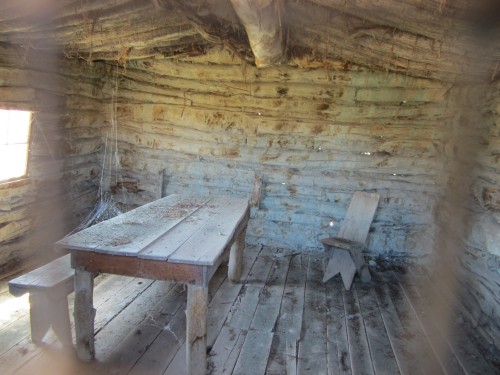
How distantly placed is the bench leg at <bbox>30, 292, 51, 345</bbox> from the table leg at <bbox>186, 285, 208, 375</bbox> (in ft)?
3.31

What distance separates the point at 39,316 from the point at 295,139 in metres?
3.53

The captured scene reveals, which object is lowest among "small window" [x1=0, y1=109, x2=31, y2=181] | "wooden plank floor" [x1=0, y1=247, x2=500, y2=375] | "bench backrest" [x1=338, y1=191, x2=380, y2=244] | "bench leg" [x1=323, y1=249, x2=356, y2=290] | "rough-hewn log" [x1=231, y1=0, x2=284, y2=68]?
"wooden plank floor" [x1=0, y1=247, x2=500, y2=375]

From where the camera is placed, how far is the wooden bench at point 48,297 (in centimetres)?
255

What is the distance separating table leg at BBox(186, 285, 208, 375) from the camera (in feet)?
8.04

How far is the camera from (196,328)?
250 cm

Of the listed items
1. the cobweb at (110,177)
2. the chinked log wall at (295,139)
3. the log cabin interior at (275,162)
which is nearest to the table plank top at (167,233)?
the log cabin interior at (275,162)

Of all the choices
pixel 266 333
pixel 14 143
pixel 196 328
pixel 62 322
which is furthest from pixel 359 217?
pixel 14 143

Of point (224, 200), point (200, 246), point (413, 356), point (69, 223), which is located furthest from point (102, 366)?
point (69, 223)

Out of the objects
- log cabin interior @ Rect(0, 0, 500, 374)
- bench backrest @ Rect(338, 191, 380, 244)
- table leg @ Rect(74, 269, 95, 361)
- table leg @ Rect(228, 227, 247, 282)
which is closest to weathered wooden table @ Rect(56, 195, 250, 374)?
table leg @ Rect(74, 269, 95, 361)

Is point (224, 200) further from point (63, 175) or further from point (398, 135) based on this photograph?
point (398, 135)

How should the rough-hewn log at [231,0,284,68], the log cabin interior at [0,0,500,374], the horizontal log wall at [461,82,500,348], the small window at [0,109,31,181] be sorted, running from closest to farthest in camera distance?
1. the rough-hewn log at [231,0,284,68]
2. the log cabin interior at [0,0,500,374]
3. the horizontal log wall at [461,82,500,348]
4. the small window at [0,109,31,181]

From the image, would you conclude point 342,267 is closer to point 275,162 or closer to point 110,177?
point 275,162

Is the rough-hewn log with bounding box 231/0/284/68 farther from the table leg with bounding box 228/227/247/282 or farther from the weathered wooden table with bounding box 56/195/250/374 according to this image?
A: the table leg with bounding box 228/227/247/282

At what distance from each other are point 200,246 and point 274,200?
2.70 metres
